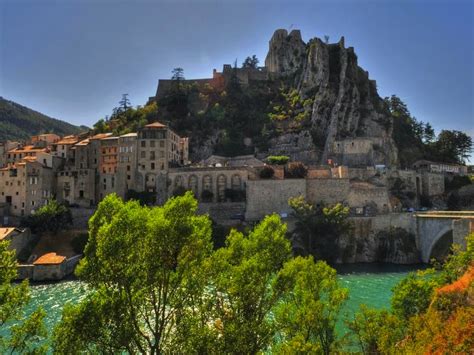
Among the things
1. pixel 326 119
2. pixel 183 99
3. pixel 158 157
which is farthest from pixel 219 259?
pixel 183 99

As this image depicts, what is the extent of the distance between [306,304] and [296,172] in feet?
149

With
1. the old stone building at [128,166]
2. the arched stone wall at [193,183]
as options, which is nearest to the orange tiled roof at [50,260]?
the old stone building at [128,166]

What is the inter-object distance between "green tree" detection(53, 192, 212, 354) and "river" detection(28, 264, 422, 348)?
49.3ft

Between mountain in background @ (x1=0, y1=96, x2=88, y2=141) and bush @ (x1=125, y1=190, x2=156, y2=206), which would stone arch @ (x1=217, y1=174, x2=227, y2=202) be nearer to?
bush @ (x1=125, y1=190, x2=156, y2=206)

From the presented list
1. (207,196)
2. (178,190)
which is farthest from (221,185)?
(178,190)

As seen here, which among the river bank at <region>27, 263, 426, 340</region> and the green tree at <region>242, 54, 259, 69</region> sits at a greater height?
the green tree at <region>242, 54, 259, 69</region>

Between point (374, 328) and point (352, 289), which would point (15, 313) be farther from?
point (352, 289)

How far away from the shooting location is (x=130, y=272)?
1410 centimetres

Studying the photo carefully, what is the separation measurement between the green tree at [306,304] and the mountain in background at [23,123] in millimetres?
106630

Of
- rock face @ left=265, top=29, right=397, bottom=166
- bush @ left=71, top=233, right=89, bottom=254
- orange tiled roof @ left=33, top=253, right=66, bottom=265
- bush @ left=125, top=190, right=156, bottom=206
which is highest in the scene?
rock face @ left=265, top=29, right=397, bottom=166

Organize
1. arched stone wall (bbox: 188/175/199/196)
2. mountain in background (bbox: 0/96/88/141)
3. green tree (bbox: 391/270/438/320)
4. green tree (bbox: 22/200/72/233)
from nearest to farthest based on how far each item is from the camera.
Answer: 1. green tree (bbox: 391/270/438/320)
2. green tree (bbox: 22/200/72/233)
3. arched stone wall (bbox: 188/175/199/196)
4. mountain in background (bbox: 0/96/88/141)

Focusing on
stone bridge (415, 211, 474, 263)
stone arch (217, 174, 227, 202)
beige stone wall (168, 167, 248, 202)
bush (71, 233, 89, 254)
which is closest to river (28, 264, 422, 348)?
stone bridge (415, 211, 474, 263)

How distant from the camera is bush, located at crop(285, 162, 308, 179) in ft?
203

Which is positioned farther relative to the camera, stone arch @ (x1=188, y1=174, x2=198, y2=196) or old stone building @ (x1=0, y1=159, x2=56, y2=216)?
stone arch @ (x1=188, y1=174, x2=198, y2=196)
